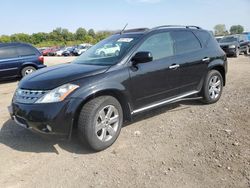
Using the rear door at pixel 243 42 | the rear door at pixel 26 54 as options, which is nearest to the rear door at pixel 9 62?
the rear door at pixel 26 54

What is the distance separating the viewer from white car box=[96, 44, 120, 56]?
5.01 meters

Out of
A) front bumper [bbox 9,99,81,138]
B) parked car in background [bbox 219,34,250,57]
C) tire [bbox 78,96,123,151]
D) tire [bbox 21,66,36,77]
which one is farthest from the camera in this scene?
parked car in background [bbox 219,34,250,57]

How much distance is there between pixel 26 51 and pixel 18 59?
1.81 feet

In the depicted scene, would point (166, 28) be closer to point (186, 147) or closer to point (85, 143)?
point (186, 147)

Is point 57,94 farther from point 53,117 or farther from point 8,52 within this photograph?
point 8,52

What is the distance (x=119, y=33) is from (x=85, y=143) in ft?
8.17

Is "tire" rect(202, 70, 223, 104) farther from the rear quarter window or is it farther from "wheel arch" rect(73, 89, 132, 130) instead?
"wheel arch" rect(73, 89, 132, 130)

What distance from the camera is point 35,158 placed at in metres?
4.22

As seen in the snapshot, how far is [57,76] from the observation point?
436cm

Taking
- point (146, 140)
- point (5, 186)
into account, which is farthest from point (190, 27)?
point (5, 186)

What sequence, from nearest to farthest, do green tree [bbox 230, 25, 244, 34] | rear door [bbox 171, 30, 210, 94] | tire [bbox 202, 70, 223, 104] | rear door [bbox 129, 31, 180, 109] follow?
rear door [bbox 129, 31, 180, 109] < rear door [bbox 171, 30, 210, 94] < tire [bbox 202, 70, 223, 104] < green tree [bbox 230, 25, 244, 34]

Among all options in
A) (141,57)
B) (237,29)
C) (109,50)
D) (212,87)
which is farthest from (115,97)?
(237,29)

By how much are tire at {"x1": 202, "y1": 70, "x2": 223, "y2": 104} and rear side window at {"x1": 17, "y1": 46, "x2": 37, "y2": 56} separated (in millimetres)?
8256

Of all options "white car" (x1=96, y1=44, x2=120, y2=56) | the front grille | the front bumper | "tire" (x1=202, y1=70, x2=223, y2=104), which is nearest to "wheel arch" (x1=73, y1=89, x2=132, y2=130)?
the front bumper
